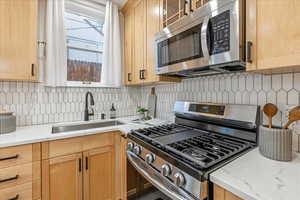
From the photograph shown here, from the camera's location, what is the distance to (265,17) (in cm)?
82

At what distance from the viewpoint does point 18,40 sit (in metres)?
1.45

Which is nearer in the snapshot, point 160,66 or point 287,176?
point 287,176

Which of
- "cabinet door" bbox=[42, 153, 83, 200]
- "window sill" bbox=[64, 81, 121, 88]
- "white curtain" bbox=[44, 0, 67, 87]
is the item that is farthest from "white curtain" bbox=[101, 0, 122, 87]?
"cabinet door" bbox=[42, 153, 83, 200]

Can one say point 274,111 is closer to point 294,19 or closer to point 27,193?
point 294,19

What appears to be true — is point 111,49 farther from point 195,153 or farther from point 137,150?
point 195,153

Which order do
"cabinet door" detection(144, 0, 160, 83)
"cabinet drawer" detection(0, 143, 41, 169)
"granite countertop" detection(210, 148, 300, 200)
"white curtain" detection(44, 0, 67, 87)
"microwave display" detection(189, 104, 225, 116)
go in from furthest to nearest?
"white curtain" detection(44, 0, 67, 87), "cabinet door" detection(144, 0, 160, 83), "microwave display" detection(189, 104, 225, 116), "cabinet drawer" detection(0, 143, 41, 169), "granite countertop" detection(210, 148, 300, 200)

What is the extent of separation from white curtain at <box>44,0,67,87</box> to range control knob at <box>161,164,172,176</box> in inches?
62.9

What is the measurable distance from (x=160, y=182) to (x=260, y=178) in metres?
0.54

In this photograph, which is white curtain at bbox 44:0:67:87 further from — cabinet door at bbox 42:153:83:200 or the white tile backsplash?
cabinet door at bbox 42:153:83:200

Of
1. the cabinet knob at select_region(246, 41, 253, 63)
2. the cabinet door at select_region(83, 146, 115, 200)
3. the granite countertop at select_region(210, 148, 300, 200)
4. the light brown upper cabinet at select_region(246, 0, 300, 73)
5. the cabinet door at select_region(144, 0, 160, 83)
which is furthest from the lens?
the cabinet door at select_region(144, 0, 160, 83)

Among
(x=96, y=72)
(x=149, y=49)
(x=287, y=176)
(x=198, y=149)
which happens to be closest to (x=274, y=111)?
(x=287, y=176)

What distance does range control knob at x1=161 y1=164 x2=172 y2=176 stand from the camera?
2.92 feet

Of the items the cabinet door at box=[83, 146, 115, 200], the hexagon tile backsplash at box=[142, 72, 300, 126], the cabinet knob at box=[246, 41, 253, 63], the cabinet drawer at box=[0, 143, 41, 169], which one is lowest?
the cabinet door at box=[83, 146, 115, 200]

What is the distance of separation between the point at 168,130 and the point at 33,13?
67.6 inches
